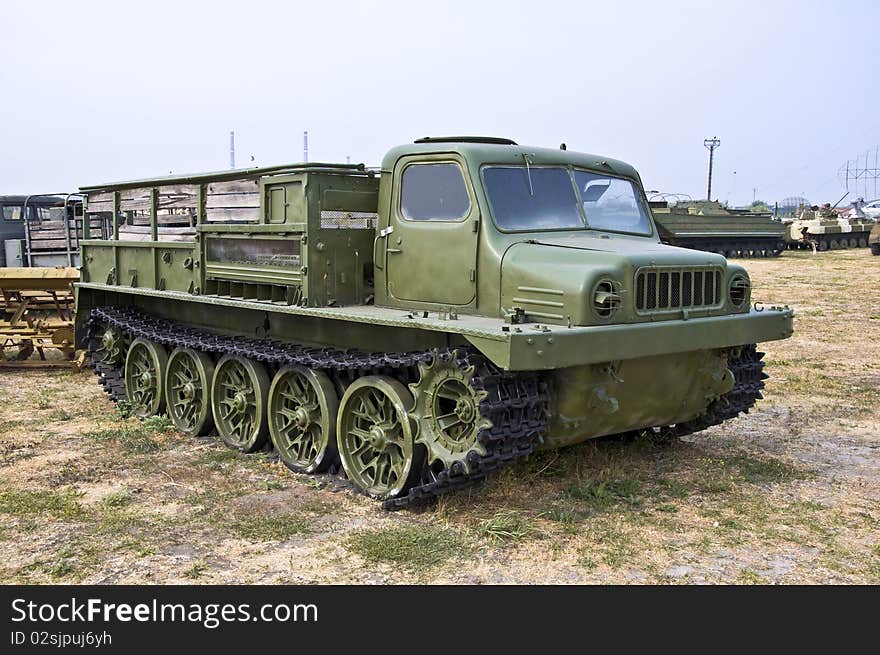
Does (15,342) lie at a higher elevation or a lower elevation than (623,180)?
lower

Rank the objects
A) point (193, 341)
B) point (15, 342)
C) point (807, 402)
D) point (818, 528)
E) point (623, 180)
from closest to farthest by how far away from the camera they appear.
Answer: point (818, 528) → point (623, 180) → point (193, 341) → point (807, 402) → point (15, 342)

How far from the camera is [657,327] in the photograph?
21.2 ft

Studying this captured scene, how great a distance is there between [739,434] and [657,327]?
10.6 ft

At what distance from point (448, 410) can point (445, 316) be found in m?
0.65

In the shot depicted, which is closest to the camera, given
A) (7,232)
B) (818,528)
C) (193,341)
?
(818,528)

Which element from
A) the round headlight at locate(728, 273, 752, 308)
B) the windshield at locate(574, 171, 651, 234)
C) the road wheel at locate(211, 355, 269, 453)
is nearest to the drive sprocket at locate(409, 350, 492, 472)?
the windshield at locate(574, 171, 651, 234)

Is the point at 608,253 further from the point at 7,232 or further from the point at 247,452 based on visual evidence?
the point at 7,232

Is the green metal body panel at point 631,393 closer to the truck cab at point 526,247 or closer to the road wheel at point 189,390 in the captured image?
the truck cab at point 526,247

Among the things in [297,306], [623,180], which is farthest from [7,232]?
[623,180]

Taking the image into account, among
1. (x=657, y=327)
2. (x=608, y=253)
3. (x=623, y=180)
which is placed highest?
(x=623, y=180)

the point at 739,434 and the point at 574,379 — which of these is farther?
the point at 739,434

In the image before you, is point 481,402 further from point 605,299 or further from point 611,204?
point 611,204

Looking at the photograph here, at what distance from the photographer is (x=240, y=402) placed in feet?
28.4

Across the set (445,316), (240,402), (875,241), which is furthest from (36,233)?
(875,241)
